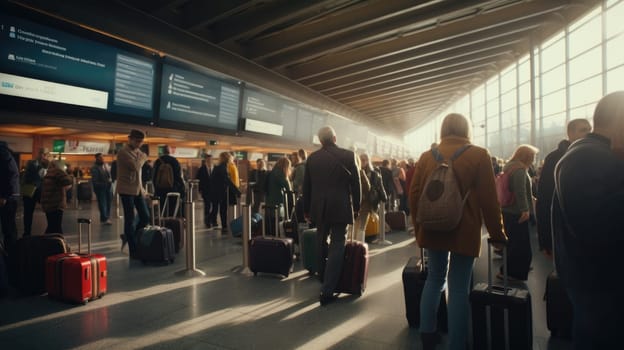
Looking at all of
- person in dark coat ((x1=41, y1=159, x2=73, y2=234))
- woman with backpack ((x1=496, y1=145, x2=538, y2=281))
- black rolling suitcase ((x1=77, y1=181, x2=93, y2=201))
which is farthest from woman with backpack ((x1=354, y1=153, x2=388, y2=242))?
black rolling suitcase ((x1=77, y1=181, x2=93, y2=201))

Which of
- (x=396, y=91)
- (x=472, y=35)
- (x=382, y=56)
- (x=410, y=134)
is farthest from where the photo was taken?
(x=410, y=134)

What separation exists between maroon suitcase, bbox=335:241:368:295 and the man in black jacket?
7.67 ft

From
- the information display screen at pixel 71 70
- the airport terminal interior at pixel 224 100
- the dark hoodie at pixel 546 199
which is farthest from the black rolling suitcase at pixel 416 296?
the information display screen at pixel 71 70

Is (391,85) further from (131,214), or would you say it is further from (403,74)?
(131,214)

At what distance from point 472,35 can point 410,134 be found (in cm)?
3215

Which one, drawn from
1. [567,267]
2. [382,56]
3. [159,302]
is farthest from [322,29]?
[567,267]

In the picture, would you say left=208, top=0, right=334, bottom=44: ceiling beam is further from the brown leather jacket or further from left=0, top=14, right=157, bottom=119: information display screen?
the brown leather jacket

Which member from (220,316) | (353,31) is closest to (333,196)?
(220,316)

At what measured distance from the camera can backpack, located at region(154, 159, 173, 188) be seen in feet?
21.3

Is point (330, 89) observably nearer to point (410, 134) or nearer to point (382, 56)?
point (382, 56)

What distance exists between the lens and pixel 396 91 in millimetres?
14211

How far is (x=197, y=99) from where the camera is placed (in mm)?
6598

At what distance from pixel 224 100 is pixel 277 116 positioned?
1.62 meters

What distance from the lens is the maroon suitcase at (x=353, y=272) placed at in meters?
3.80
